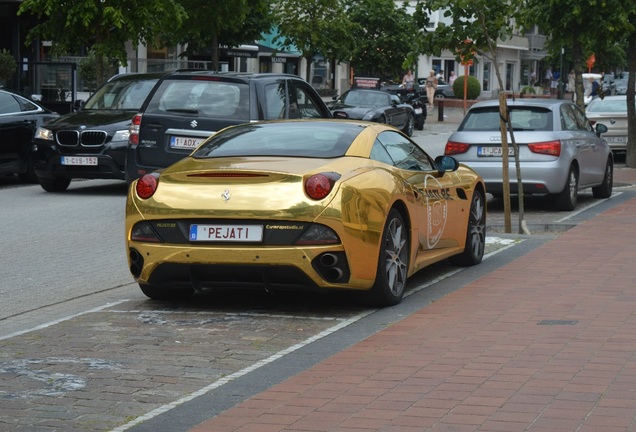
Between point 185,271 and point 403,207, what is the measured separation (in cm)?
171

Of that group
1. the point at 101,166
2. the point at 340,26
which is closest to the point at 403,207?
the point at 101,166

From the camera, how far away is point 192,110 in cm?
1501

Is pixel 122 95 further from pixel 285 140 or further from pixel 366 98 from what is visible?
pixel 366 98

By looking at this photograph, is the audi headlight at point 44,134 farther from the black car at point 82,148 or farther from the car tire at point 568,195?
the car tire at point 568,195

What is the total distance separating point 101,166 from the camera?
1845cm

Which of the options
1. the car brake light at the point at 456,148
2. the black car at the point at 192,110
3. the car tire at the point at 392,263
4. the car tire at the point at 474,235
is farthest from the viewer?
the car brake light at the point at 456,148

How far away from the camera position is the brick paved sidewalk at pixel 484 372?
5906 mm

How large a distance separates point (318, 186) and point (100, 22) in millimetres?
18138

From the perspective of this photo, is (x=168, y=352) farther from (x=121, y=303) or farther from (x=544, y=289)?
(x=544, y=289)

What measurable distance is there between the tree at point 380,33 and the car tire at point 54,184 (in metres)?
42.2

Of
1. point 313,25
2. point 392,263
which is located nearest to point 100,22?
point 392,263

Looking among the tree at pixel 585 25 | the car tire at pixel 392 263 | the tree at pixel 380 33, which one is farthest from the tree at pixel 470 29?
the tree at pixel 380 33

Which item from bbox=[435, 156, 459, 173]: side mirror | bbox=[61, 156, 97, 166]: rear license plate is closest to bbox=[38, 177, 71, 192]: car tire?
bbox=[61, 156, 97, 166]: rear license plate

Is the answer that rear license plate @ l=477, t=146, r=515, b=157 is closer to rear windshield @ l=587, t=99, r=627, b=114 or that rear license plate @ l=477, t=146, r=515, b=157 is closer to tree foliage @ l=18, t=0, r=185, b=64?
tree foliage @ l=18, t=0, r=185, b=64
